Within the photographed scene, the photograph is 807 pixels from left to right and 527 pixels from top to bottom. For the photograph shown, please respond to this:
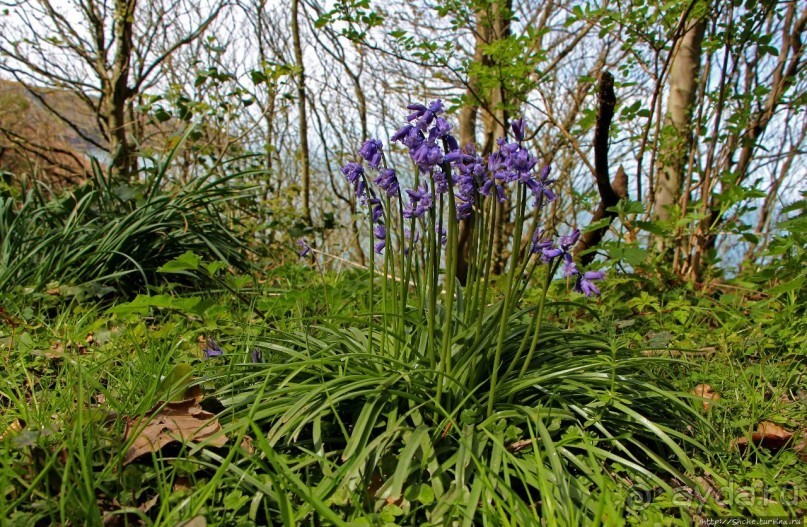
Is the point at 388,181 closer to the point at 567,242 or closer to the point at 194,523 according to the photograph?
the point at 567,242

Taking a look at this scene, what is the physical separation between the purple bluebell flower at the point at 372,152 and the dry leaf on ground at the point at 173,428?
2.99 ft


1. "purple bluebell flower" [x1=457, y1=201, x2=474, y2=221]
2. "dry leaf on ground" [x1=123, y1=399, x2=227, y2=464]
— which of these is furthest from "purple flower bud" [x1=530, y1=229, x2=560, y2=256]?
"dry leaf on ground" [x1=123, y1=399, x2=227, y2=464]

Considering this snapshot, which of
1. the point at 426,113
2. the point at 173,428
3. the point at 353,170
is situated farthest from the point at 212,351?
the point at 426,113

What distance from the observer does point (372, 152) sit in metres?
1.72

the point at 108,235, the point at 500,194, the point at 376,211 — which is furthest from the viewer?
the point at 108,235

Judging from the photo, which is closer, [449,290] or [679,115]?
[449,290]

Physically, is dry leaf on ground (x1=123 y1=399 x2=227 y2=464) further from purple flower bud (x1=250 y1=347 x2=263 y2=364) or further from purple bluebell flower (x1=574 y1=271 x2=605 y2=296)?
purple bluebell flower (x1=574 y1=271 x2=605 y2=296)

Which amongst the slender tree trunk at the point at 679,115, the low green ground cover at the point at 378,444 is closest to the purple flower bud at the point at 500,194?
the low green ground cover at the point at 378,444

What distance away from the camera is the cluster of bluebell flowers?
1.51 meters

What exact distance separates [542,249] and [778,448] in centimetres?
102

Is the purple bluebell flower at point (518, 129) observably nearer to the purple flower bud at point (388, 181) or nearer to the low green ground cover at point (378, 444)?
the purple flower bud at point (388, 181)

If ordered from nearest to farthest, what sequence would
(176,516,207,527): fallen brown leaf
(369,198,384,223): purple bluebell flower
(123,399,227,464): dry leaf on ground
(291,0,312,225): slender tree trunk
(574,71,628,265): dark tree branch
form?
(176,516,207,527): fallen brown leaf < (123,399,227,464): dry leaf on ground < (369,198,384,223): purple bluebell flower < (574,71,628,265): dark tree branch < (291,0,312,225): slender tree trunk

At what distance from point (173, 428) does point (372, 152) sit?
1026 millimetres

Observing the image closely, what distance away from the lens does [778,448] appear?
1.74m
